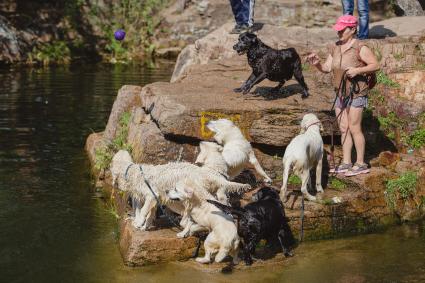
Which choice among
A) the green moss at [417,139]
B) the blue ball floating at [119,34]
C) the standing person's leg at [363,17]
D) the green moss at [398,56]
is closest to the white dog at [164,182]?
the green moss at [417,139]

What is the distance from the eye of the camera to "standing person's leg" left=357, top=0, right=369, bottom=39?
→ 13.3m

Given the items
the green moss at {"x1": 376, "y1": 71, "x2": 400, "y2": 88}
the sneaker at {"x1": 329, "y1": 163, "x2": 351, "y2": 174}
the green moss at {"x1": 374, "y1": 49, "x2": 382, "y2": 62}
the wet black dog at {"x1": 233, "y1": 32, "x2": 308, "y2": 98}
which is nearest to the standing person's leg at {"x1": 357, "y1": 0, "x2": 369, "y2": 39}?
the green moss at {"x1": 374, "y1": 49, "x2": 382, "y2": 62}

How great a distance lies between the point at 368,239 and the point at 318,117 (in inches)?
76.5

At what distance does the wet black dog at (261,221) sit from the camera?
735 cm

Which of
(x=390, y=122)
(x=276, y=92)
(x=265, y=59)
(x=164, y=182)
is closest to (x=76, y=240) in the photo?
(x=164, y=182)

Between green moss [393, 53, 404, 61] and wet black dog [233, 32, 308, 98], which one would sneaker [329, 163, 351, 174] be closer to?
wet black dog [233, 32, 308, 98]

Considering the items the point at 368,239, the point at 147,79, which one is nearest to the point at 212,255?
the point at 368,239

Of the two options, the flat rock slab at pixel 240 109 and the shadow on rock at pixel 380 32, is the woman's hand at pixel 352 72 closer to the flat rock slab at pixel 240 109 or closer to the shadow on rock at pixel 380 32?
the flat rock slab at pixel 240 109

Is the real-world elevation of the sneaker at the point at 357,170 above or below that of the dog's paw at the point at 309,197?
above

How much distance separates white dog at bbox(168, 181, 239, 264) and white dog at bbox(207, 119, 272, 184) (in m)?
0.91

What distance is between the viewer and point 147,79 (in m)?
20.9

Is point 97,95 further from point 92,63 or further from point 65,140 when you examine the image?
point 92,63

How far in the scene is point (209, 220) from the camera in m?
7.36

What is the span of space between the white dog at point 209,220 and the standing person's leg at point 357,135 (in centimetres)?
259
